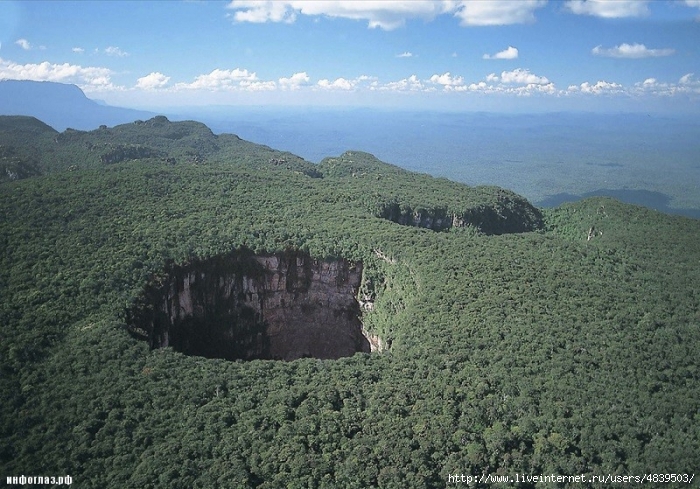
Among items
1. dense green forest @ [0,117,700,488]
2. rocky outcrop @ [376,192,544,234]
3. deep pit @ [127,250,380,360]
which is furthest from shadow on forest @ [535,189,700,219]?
deep pit @ [127,250,380,360]

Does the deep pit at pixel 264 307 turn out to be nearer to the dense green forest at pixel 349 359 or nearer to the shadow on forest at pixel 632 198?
the dense green forest at pixel 349 359

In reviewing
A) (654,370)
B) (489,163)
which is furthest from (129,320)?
(489,163)

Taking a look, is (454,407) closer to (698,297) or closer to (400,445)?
(400,445)

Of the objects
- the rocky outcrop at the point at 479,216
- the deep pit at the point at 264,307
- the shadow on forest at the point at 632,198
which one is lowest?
the deep pit at the point at 264,307

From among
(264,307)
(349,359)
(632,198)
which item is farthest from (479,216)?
(632,198)

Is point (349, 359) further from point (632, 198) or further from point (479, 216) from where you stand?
point (632, 198)

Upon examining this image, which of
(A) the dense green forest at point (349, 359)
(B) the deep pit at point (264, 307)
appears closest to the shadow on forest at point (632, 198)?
(A) the dense green forest at point (349, 359)

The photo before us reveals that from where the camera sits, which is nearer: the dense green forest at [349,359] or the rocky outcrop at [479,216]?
the dense green forest at [349,359]
